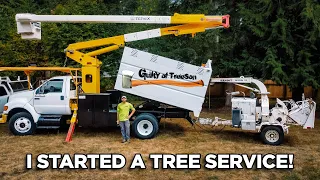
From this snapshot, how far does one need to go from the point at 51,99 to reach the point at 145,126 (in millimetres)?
3380

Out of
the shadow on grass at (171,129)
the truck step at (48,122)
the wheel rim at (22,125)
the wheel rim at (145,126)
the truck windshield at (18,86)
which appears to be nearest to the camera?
the wheel rim at (145,126)

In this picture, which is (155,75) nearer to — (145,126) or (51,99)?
(145,126)

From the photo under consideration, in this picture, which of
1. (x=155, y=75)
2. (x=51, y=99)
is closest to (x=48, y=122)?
(x=51, y=99)

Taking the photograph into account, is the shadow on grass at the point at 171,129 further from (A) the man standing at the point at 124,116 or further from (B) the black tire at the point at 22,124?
(B) the black tire at the point at 22,124

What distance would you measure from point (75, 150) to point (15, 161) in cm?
167

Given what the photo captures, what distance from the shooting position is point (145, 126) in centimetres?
1148

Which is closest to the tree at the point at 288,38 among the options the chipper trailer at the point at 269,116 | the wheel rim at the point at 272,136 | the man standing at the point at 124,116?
the chipper trailer at the point at 269,116

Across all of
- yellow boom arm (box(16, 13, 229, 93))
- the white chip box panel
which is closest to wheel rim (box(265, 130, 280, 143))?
the white chip box panel

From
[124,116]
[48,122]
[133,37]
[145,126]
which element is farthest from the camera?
[133,37]

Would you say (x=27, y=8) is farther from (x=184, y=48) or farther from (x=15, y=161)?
(x=15, y=161)

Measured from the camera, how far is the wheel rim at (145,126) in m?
11.4

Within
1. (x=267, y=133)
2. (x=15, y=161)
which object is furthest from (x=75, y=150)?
(x=267, y=133)

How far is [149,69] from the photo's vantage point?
11.3 metres

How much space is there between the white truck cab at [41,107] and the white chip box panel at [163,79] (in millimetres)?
1991
